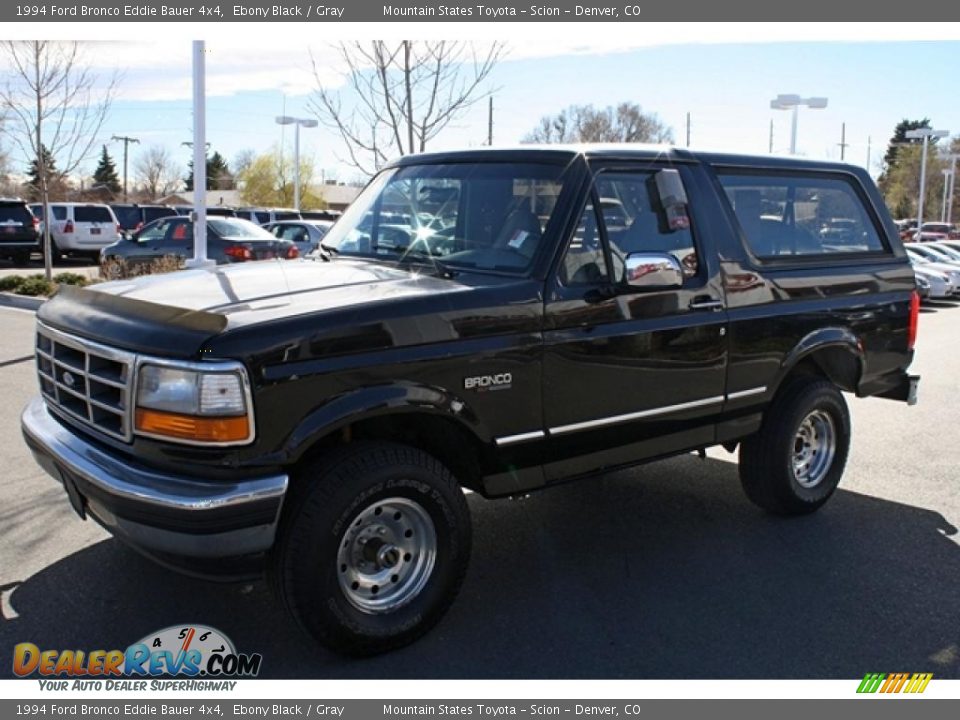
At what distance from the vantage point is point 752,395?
4.91 meters

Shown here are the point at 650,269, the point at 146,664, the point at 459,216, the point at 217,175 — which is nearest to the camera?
the point at 146,664

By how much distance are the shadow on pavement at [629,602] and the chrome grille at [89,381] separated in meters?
0.91

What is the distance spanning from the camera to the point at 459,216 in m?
4.36

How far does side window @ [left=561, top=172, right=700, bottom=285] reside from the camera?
4.08m

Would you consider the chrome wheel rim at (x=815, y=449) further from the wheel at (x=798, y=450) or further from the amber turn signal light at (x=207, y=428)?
the amber turn signal light at (x=207, y=428)

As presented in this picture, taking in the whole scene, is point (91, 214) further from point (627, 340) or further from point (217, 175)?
point (217, 175)

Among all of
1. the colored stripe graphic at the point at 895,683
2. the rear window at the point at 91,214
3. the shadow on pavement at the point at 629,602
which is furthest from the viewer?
the rear window at the point at 91,214

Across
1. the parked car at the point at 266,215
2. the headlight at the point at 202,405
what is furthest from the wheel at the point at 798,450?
the parked car at the point at 266,215

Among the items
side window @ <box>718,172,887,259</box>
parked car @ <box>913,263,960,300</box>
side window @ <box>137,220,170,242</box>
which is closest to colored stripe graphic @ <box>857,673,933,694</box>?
side window @ <box>718,172,887,259</box>

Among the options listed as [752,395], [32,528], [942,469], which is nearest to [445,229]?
[752,395]

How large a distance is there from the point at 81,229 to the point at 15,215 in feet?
6.80

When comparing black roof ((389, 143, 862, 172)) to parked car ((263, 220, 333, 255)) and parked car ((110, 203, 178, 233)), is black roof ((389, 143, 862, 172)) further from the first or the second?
parked car ((110, 203, 178, 233))

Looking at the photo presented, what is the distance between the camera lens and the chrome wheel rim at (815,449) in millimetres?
5430

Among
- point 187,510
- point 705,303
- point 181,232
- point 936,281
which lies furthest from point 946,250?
point 187,510
